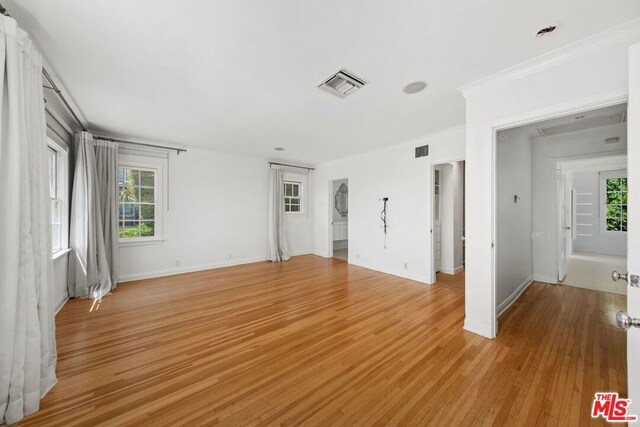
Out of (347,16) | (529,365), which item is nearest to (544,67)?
(347,16)

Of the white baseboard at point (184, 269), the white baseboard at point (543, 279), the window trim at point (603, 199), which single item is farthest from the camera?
the window trim at point (603, 199)

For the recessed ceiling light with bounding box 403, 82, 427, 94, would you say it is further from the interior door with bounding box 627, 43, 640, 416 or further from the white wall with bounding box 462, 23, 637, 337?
the interior door with bounding box 627, 43, 640, 416

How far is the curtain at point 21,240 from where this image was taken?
146 centimetres

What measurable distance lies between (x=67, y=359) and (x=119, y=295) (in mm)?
1765

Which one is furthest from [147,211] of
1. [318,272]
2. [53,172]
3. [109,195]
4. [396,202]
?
[396,202]

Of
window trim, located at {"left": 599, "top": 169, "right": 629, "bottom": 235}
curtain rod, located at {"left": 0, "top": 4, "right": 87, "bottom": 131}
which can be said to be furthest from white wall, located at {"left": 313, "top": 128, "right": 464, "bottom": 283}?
window trim, located at {"left": 599, "top": 169, "right": 629, "bottom": 235}

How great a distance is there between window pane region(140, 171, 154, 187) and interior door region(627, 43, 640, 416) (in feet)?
19.6

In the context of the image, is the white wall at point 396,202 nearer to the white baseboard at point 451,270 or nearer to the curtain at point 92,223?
the white baseboard at point 451,270

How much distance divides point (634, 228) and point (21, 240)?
11.3 ft

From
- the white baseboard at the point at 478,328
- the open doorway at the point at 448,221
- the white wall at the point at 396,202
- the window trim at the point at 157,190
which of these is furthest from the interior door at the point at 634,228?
the window trim at the point at 157,190

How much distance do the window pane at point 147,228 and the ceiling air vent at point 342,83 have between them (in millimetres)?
4255

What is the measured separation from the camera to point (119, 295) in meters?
3.62

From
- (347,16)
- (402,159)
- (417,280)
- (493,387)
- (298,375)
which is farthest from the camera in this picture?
(402,159)

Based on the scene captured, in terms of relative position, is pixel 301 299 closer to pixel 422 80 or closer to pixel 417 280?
pixel 417 280
